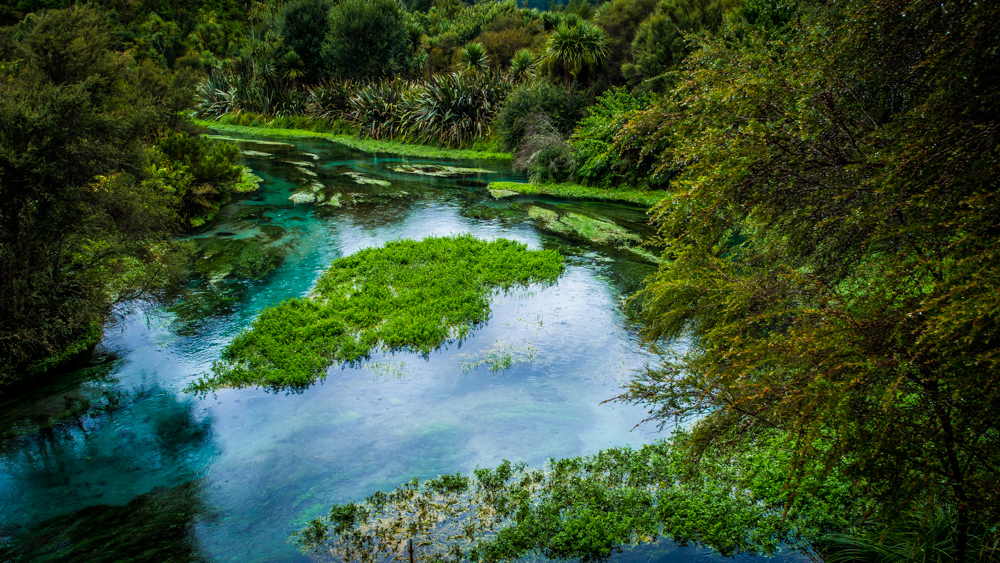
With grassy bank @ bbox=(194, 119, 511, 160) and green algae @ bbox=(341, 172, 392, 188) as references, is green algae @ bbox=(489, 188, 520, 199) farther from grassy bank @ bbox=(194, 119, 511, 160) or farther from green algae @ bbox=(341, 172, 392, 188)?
grassy bank @ bbox=(194, 119, 511, 160)

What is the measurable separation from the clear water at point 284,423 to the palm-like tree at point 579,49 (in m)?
16.2

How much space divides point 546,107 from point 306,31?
26.9 m

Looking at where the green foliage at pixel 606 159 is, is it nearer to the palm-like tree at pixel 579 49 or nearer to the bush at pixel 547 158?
the bush at pixel 547 158

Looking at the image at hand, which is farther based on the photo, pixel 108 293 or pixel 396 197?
pixel 396 197

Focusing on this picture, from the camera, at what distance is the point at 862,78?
13.9ft

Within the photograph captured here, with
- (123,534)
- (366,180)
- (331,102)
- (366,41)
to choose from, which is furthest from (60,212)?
(366,41)

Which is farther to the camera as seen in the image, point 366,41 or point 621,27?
point 366,41

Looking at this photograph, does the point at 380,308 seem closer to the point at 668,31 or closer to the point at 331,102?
the point at 668,31

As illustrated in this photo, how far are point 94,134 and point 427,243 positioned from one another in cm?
708

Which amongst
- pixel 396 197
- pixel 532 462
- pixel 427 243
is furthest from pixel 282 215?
pixel 532 462

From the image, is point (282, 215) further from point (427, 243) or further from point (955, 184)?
point (955, 184)

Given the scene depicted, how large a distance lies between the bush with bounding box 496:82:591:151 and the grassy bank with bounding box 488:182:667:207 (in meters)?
3.97

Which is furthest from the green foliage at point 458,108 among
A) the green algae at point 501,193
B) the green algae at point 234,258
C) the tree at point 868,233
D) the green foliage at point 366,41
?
the tree at point 868,233

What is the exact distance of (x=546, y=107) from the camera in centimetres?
2412
